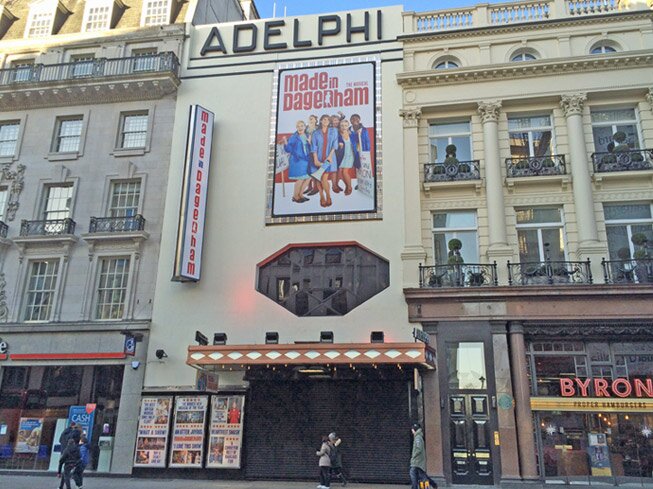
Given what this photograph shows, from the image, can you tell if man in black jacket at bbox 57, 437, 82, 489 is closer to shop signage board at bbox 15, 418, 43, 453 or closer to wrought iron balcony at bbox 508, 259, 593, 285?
shop signage board at bbox 15, 418, 43, 453

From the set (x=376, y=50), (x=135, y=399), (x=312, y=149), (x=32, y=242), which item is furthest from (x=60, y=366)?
(x=376, y=50)

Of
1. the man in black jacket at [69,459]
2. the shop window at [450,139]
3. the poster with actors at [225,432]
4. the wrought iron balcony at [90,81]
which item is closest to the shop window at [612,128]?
the shop window at [450,139]

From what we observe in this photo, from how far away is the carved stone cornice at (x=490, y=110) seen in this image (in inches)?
822

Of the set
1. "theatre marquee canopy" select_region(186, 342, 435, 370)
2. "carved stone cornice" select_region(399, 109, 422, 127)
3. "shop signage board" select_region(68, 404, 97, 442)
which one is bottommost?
"shop signage board" select_region(68, 404, 97, 442)

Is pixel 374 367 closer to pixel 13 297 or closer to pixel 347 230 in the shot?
pixel 347 230

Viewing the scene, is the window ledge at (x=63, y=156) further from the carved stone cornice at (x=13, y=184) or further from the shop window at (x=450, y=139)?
the shop window at (x=450, y=139)

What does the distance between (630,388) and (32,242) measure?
2260 cm

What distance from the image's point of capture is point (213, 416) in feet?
63.4

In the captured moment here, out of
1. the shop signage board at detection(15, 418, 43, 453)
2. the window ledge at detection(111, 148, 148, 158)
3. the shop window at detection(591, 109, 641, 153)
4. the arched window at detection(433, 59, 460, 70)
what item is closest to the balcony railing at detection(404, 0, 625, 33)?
the arched window at detection(433, 59, 460, 70)

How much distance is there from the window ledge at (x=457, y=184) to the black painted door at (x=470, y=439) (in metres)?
7.48

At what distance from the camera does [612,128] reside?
2061 centimetres

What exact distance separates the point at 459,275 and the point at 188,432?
1102 cm

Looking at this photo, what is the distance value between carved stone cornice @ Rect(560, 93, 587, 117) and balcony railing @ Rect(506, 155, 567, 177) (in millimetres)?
1820

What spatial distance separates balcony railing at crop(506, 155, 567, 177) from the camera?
20078mm
